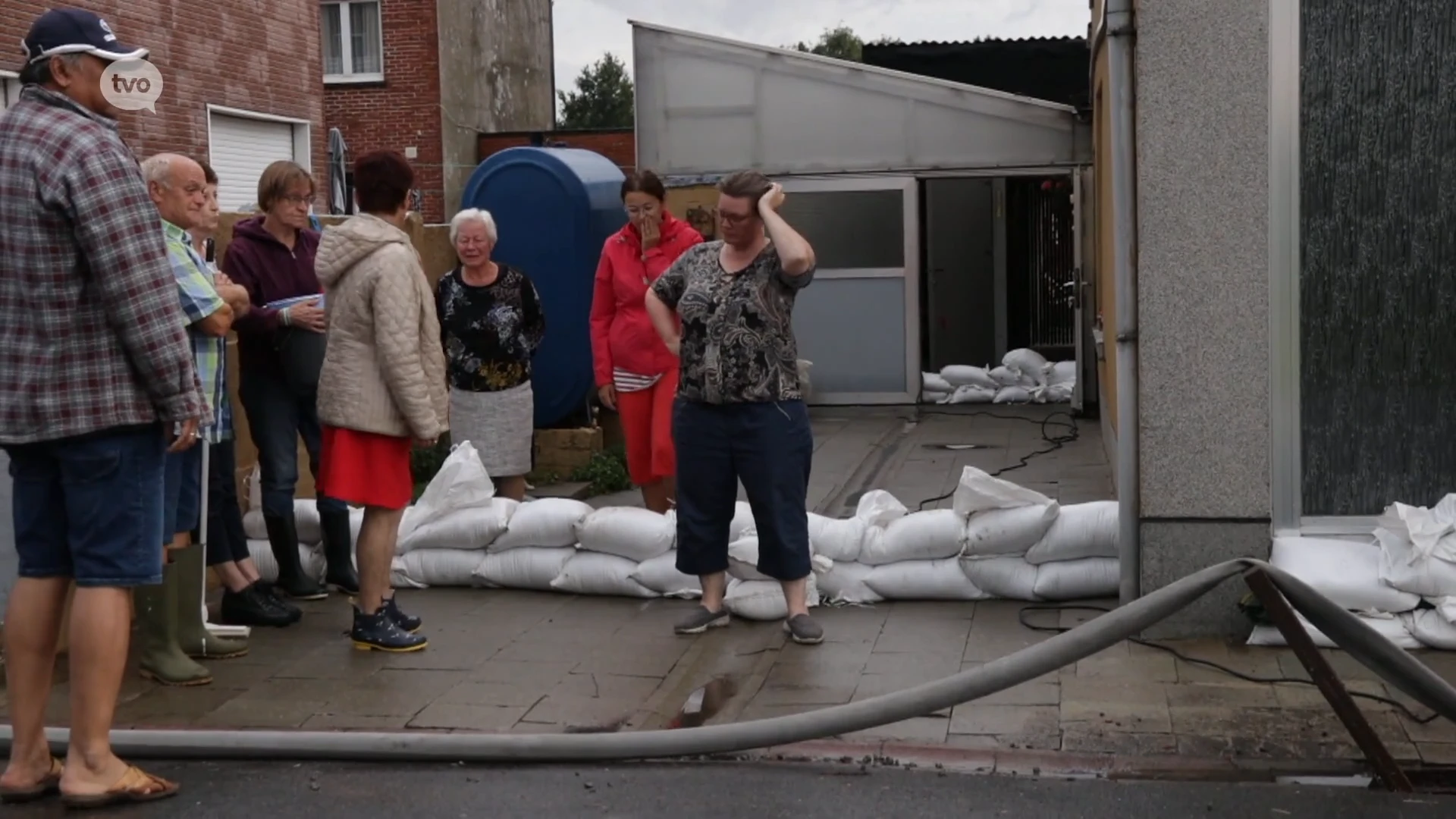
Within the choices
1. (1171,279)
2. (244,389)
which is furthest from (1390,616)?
(244,389)

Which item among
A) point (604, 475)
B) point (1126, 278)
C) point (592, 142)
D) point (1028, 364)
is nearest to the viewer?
point (1126, 278)

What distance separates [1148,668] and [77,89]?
3938mm

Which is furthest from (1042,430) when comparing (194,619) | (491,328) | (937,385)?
(194,619)

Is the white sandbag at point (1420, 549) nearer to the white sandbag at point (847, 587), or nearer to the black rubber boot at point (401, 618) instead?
the white sandbag at point (847, 587)

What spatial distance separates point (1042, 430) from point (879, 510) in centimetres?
659

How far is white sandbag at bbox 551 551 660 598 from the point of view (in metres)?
7.65

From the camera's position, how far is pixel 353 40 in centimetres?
3144

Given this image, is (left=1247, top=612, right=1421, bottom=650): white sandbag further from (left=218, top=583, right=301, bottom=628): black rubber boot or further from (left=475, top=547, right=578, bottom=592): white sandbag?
(left=218, top=583, right=301, bottom=628): black rubber boot

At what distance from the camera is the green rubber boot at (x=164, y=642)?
6242 mm

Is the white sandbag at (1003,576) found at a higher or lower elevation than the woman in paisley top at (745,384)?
lower

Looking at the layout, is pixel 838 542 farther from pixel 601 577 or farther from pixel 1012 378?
Answer: pixel 1012 378

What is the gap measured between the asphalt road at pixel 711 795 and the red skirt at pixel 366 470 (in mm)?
1560

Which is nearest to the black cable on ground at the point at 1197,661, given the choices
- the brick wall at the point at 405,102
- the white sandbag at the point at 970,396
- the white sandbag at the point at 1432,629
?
the white sandbag at the point at 1432,629

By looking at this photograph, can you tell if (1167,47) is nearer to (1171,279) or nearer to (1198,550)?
(1171,279)
